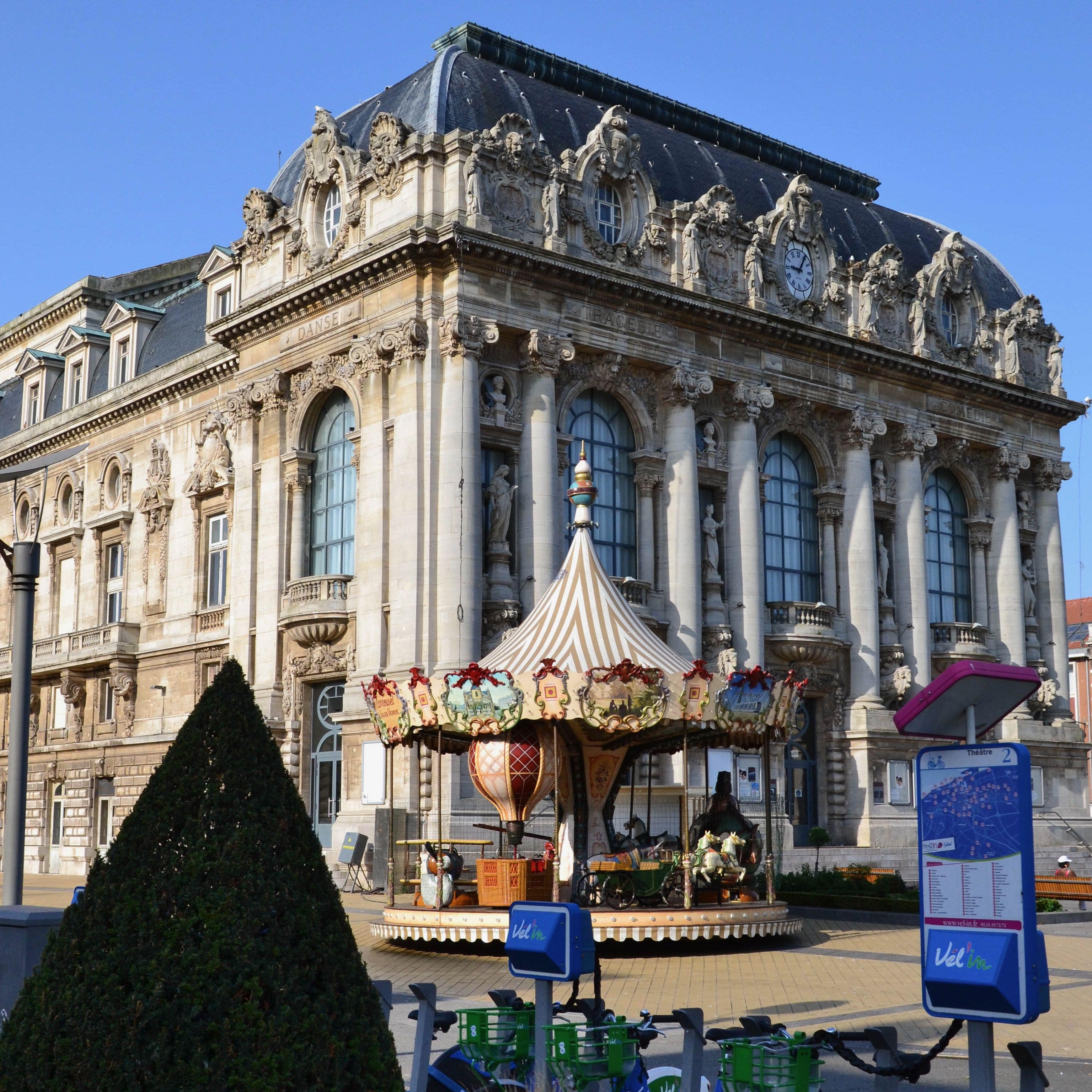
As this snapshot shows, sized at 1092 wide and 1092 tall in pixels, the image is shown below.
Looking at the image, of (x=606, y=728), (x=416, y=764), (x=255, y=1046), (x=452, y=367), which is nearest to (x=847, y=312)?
(x=452, y=367)

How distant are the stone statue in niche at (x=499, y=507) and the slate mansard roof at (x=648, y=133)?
983 centimetres

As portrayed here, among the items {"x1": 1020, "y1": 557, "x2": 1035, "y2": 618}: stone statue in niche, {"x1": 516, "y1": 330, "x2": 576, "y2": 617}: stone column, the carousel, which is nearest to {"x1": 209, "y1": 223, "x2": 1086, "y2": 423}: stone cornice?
{"x1": 516, "y1": 330, "x2": 576, "y2": 617}: stone column

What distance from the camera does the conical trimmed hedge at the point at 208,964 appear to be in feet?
19.9

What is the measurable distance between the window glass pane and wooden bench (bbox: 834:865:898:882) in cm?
1019

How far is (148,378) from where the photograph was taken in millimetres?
49312

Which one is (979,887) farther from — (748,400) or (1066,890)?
(748,400)

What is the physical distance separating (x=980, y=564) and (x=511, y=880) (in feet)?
101

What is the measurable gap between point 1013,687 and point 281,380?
3544cm

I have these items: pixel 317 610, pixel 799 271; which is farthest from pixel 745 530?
pixel 317 610

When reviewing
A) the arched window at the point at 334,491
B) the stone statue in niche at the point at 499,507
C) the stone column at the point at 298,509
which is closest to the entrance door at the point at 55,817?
the stone column at the point at 298,509

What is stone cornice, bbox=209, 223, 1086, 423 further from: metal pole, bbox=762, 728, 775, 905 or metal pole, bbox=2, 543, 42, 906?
metal pole, bbox=2, 543, 42, 906

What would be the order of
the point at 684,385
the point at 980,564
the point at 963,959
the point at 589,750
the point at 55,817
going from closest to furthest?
the point at 963,959 → the point at 589,750 → the point at 684,385 → the point at 980,564 → the point at 55,817

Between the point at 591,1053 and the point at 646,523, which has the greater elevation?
the point at 646,523

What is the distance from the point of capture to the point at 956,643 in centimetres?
4744
